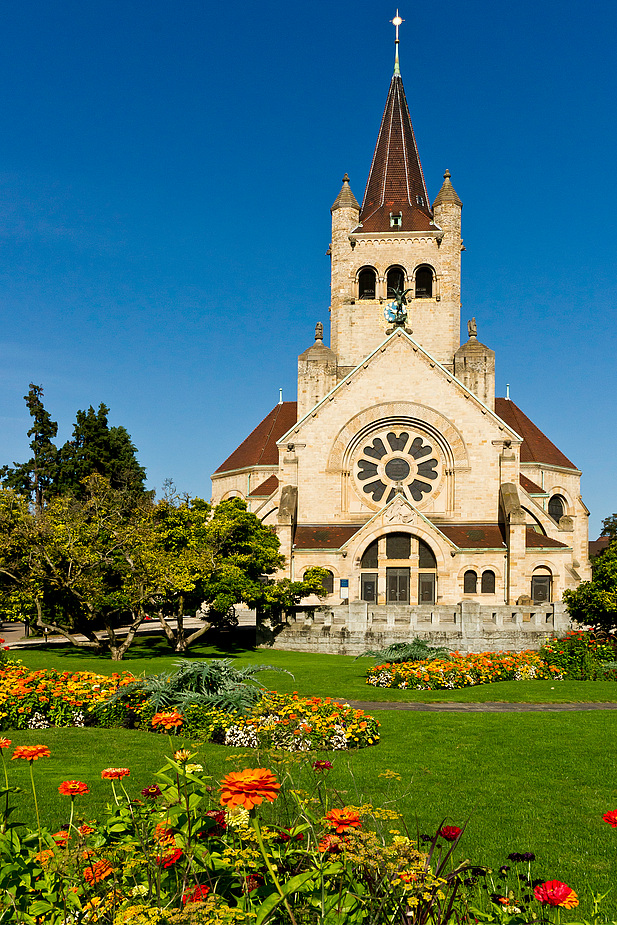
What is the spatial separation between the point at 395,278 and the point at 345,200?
716cm

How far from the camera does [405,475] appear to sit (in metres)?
40.4

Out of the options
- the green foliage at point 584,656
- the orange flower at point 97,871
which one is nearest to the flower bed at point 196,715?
the orange flower at point 97,871

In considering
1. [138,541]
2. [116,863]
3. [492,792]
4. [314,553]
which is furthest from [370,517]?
[116,863]

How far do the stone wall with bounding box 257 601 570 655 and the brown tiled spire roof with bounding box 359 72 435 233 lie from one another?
3148 centimetres

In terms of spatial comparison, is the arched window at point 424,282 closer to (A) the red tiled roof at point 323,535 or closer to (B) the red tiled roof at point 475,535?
(B) the red tiled roof at point 475,535

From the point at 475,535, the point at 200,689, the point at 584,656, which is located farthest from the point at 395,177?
the point at 200,689

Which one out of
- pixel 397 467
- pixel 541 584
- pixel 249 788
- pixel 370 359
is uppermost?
pixel 370 359

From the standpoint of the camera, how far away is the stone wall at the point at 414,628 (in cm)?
2555

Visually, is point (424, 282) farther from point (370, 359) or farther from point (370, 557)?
point (370, 557)

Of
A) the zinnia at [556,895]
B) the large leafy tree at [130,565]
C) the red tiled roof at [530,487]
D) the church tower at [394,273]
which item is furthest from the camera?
the church tower at [394,273]

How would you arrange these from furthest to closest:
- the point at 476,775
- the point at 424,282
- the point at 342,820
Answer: the point at 424,282 < the point at 476,775 < the point at 342,820

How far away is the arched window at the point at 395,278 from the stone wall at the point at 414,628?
87.4 ft

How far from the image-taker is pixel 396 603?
36719mm

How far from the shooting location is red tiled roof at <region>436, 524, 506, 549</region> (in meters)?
37.1
